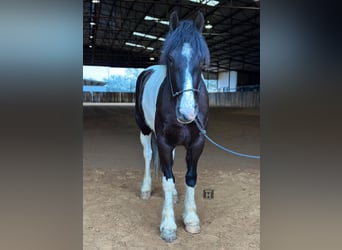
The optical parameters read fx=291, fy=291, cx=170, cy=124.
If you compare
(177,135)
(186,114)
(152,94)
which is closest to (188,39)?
(186,114)

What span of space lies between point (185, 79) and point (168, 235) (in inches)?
43.2

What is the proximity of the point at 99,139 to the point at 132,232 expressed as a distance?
456 centimetres

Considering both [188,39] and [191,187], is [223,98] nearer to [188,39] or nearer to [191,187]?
[191,187]

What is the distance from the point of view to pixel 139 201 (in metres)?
2.86

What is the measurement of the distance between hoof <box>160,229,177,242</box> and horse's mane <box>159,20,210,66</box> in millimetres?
1177

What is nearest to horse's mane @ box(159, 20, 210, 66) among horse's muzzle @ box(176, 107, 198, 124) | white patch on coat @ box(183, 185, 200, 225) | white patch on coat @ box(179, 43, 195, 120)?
white patch on coat @ box(179, 43, 195, 120)

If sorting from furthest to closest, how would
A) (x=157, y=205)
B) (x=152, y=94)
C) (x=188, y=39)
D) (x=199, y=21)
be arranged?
1. (x=157, y=205)
2. (x=152, y=94)
3. (x=199, y=21)
4. (x=188, y=39)

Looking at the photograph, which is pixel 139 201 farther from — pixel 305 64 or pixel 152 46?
pixel 152 46

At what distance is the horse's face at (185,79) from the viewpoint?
5.33 feet

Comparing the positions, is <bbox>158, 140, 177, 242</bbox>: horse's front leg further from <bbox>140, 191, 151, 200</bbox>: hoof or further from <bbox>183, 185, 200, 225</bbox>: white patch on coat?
<bbox>140, 191, 151, 200</bbox>: hoof

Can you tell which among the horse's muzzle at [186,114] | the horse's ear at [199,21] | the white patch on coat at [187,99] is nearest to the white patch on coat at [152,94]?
the horse's ear at [199,21]

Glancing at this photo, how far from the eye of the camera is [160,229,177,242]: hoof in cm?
202

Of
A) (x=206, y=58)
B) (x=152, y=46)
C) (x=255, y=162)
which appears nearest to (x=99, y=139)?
(x=255, y=162)

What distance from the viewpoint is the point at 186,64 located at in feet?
5.53
